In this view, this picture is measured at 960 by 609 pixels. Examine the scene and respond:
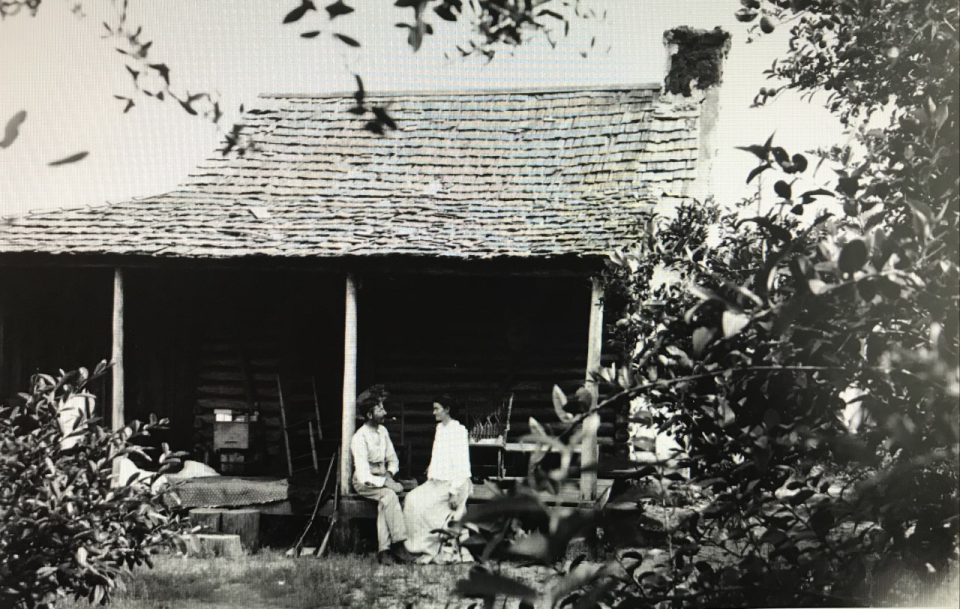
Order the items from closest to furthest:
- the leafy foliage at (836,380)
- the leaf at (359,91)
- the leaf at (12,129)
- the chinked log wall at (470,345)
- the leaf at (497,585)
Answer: the leaf at (497,585)
the leafy foliage at (836,380)
the leaf at (359,91)
the leaf at (12,129)
the chinked log wall at (470,345)

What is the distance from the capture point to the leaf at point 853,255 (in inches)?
66.1

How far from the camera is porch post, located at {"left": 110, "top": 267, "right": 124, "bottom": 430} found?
23.8 feet

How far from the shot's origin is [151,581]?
6.16 metres

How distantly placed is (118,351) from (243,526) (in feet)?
6.52

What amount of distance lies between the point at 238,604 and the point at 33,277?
443 cm

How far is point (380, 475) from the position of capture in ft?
25.8

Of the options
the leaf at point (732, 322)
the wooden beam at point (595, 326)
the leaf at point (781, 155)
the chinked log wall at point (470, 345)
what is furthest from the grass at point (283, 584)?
the leaf at point (732, 322)

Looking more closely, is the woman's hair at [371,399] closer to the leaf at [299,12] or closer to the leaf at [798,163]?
the leaf at [299,12]

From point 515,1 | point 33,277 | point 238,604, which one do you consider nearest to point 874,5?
point 515,1

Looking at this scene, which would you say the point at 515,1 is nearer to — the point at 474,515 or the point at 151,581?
the point at 474,515

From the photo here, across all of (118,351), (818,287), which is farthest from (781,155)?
(118,351)

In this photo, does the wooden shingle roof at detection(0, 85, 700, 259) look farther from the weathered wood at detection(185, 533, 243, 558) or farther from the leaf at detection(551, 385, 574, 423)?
the leaf at detection(551, 385, 574, 423)

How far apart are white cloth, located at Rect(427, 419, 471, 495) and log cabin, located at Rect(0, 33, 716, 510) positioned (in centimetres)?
87

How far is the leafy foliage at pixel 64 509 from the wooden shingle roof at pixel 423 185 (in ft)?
11.1
